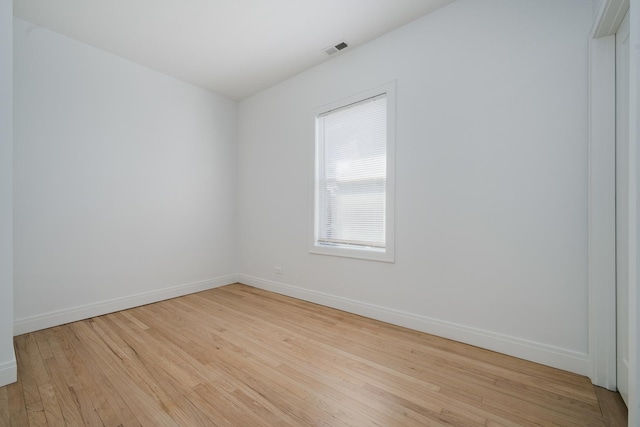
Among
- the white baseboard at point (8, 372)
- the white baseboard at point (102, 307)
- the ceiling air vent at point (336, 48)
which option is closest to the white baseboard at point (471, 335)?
the white baseboard at point (102, 307)

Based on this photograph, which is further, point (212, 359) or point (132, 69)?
point (132, 69)

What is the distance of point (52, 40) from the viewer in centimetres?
268


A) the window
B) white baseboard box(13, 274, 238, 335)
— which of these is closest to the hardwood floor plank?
the window

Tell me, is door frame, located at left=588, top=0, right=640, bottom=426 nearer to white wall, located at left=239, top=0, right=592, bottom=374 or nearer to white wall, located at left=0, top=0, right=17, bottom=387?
white wall, located at left=239, top=0, right=592, bottom=374

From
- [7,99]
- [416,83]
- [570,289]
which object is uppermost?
[416,83]

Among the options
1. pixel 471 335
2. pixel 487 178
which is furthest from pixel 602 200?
pixel 471 335

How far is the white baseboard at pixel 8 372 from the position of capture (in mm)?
1713

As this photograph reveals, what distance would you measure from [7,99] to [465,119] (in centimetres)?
327

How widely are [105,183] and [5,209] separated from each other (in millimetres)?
1359

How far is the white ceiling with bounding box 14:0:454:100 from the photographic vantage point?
7.77 ft

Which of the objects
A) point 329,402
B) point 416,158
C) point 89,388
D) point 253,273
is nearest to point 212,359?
point 89,388

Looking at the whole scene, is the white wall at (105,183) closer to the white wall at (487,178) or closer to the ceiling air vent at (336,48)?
the ceiling air vent at (336,48)

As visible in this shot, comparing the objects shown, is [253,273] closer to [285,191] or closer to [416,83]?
[285,191]

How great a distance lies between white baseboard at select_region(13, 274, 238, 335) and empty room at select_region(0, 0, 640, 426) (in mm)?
26
